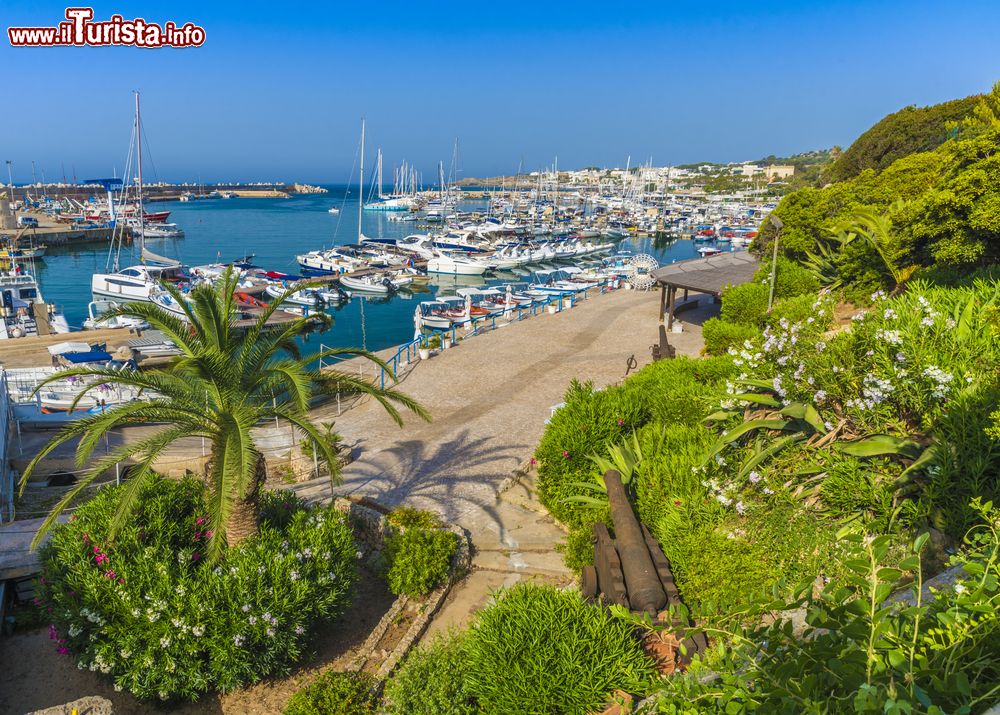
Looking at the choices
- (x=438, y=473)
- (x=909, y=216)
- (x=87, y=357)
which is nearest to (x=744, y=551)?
(x=438, y=473)

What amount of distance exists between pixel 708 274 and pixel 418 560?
1949cm

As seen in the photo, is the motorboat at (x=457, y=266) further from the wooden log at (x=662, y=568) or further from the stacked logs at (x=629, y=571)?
the wooden log at (x=662, y=568)

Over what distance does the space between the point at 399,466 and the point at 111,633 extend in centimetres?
701

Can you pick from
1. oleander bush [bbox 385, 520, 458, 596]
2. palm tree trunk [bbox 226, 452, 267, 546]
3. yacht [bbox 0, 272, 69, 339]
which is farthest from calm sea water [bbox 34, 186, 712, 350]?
palm tree trunk [bbox 226, 452, 267, 546]

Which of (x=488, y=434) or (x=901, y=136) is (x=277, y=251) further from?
(x=488, y=434)

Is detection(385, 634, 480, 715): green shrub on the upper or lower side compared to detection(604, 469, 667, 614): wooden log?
lower

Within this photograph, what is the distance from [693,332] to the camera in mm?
24938

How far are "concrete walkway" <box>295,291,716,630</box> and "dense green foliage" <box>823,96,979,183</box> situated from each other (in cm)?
2328

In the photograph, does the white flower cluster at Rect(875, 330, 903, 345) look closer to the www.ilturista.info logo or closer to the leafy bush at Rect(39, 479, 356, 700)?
the leafy bush at Rect(39, 479, 356, 700)

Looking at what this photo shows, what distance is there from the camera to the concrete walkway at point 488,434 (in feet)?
34.9

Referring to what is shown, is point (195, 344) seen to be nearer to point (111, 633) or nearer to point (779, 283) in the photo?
point (111, 633)

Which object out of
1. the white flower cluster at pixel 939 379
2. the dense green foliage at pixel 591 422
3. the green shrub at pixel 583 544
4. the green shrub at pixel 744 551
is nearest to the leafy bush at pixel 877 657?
the green shrub at pixel 744 551

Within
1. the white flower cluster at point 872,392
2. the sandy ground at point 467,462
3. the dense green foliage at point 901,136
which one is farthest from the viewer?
the dense green foliage at point 901,136

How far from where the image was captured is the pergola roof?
78.2ft
